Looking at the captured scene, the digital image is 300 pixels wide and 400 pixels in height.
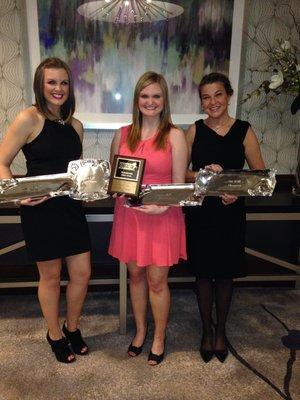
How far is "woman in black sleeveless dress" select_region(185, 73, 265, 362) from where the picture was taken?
150cm

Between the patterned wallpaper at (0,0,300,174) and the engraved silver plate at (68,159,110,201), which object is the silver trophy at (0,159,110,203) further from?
the patterned wallpaper at (0,0,300,174)

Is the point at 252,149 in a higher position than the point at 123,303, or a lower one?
higher


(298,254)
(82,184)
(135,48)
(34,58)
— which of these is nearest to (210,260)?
(82,184)

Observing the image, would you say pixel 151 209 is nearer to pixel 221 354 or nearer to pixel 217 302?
pixel 217 302

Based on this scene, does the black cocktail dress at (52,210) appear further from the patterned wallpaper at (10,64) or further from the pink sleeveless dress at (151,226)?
the patterned wallpaper at (10,64)

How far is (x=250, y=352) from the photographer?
1.73 meters

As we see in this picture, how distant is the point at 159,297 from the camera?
5.14 feet

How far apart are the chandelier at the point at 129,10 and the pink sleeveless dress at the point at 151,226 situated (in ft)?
2.30

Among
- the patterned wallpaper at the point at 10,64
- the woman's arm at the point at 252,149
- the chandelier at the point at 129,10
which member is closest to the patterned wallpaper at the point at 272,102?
the chandelier at the point at 129,10

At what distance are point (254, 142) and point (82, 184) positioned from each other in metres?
0.76

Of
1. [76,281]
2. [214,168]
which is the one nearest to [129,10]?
[214,168]

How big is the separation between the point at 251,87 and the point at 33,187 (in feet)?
5.02

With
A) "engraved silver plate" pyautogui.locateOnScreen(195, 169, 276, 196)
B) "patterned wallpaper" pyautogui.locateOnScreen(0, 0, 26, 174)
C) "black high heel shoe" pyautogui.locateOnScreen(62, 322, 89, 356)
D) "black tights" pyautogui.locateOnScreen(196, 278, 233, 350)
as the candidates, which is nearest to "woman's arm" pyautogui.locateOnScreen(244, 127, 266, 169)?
"engraved silver plate" pyautogui.locateOnScreen(195, 169, 276, 196)

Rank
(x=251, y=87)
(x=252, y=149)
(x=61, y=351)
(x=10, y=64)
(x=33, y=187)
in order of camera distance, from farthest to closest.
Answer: (x=251, y=87) < (x=10, y=64) < (x=61, y=351) < (x=252, y=149) < (x=33, y=187)
